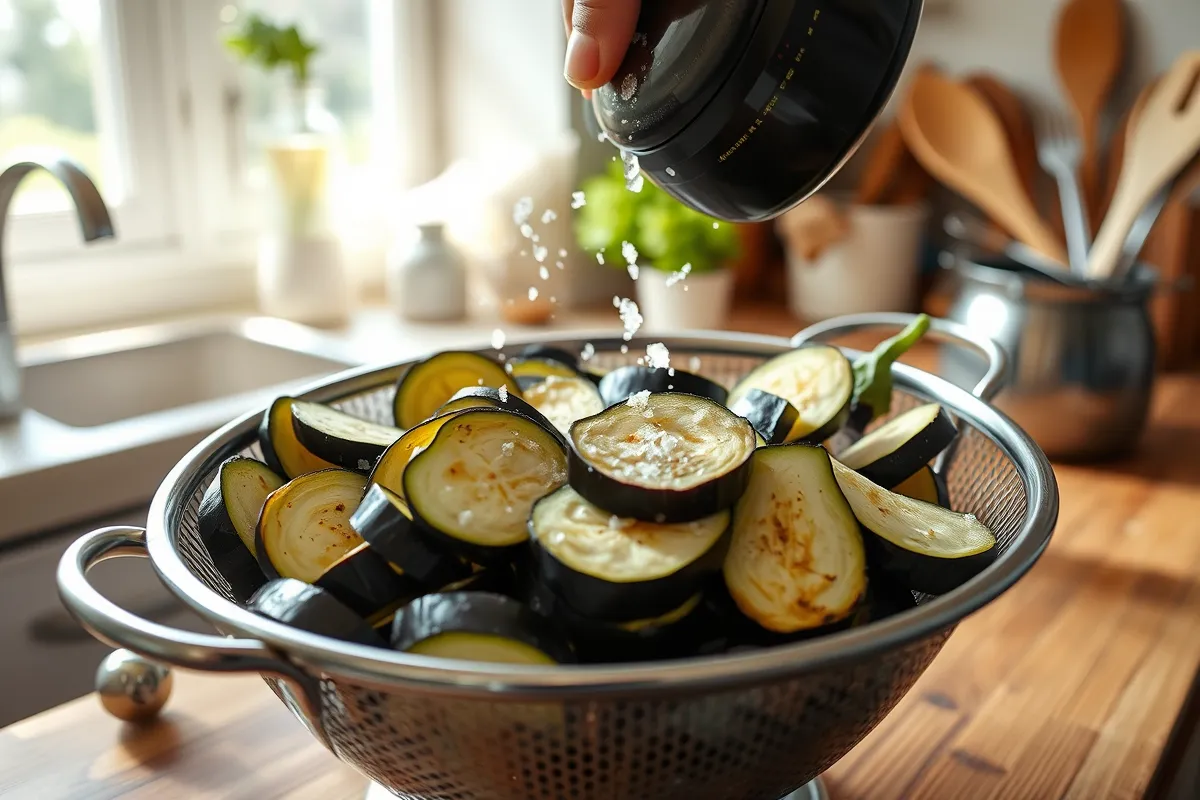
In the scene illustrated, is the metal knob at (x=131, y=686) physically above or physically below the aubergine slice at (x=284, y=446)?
below

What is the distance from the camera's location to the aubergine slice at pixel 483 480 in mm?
539

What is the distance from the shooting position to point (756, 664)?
413mm

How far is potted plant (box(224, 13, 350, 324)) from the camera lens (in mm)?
1689

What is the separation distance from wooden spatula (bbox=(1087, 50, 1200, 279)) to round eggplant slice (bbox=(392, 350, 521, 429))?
99 centimetres

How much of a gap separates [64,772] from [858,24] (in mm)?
678

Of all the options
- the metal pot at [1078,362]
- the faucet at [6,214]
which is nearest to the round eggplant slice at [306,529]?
the faucet at [6,214]

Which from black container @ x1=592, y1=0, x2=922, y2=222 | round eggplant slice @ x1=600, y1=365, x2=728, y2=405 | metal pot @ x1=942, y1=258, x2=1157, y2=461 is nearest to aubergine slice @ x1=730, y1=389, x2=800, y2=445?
round eggplant slice @ x1=600, y1=365, x2=728, y2=405

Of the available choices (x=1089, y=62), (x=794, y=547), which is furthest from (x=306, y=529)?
(x=1089, y=62)

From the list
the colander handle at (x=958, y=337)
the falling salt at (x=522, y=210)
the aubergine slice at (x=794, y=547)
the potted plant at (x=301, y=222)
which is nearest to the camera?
the aubergine slice at (x=794, y=547)

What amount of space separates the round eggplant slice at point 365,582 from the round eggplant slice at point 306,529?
0.03m

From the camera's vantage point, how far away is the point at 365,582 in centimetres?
54

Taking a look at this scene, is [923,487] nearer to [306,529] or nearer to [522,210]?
[306,529]

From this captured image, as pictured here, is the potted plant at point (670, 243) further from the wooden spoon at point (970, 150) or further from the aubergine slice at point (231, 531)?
the aubergine slice at point (231, 531)

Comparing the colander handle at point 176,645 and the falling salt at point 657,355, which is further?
the falling salt at point 657,355
